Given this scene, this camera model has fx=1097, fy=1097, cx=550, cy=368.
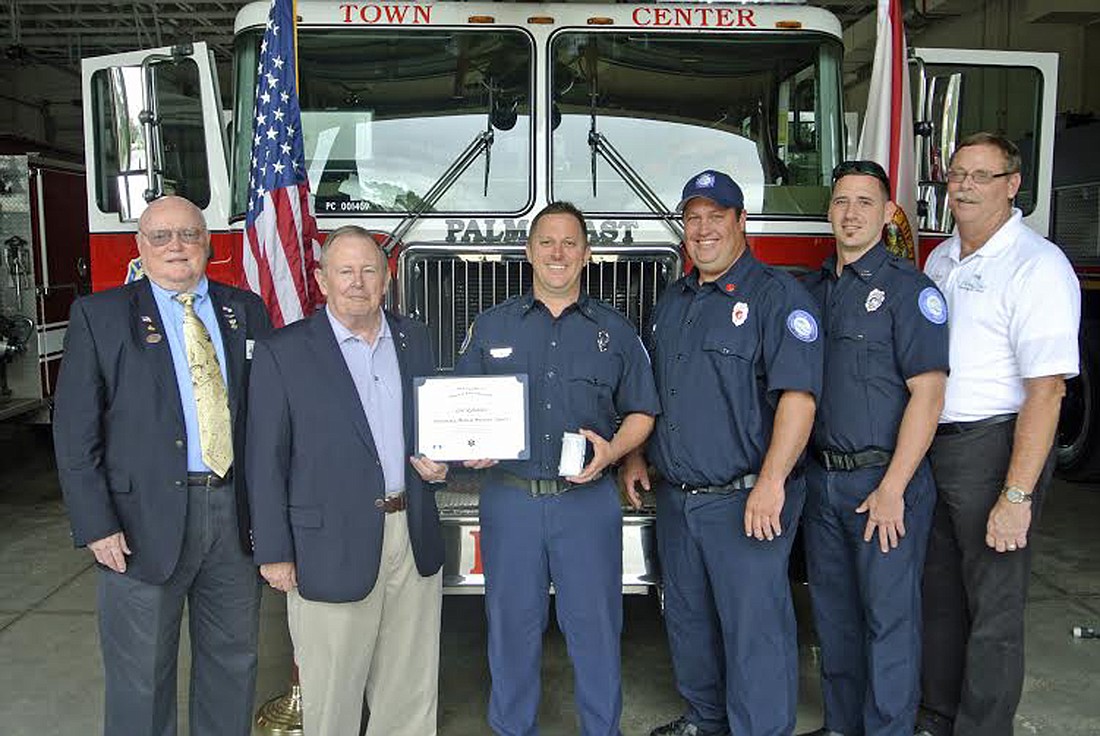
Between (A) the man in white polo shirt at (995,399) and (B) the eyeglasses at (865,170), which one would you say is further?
(B) the eyeglasses at (865,170)

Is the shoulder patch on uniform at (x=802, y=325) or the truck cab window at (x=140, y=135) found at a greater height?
the truck cab window at (x=140, y=135)

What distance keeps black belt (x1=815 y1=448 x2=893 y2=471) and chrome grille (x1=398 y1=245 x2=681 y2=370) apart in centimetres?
103

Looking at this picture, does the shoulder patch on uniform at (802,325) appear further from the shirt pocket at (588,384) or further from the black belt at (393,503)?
the black belt at (393,503)

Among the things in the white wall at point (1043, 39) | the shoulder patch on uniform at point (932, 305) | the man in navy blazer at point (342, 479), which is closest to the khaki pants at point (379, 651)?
the man in navy blazer at point (342, 479)

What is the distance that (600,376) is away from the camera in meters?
3.03

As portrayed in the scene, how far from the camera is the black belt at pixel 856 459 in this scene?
305 centimetres

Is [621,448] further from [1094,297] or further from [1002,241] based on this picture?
[1094,297]

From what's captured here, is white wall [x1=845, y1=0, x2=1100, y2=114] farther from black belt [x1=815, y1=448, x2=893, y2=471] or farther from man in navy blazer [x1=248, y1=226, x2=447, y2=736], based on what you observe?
man in navy blazer [x1=248, y1=226, x2=447, y2=736]

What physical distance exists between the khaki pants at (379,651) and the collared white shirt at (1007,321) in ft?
5.14

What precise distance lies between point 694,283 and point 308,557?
1332 mm

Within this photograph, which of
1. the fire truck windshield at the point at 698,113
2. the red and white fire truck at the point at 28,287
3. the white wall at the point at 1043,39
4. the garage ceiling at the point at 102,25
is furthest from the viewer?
the garage ceiling at the point at 102,25

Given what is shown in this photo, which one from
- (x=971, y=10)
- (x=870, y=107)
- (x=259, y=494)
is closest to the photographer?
(x=259, y=494)

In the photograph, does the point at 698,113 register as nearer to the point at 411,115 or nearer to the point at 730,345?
the point at 411,115

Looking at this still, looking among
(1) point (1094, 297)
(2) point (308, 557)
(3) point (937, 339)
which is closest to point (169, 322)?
(2) point (308, 557)
